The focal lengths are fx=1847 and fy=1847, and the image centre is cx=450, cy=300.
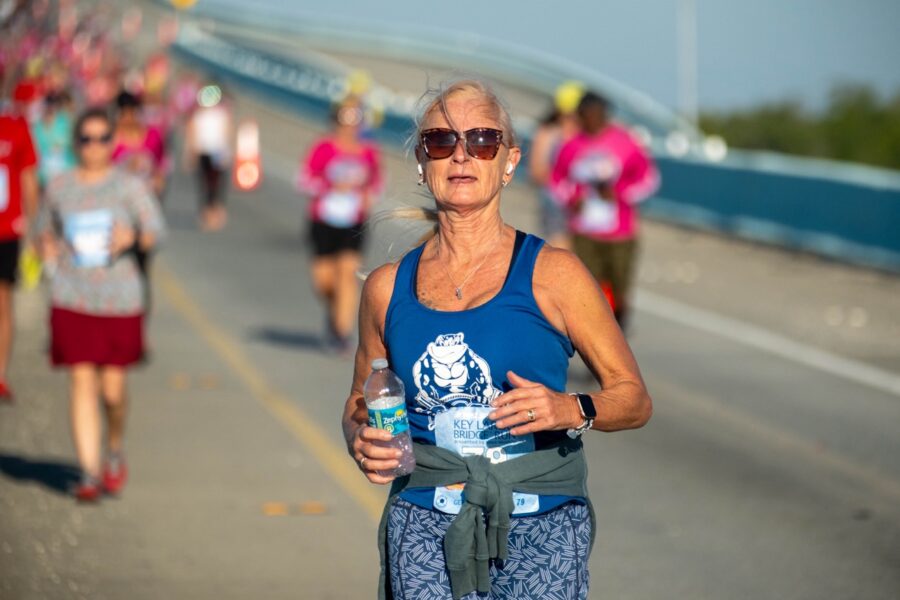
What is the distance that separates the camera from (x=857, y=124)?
60750 millimetres

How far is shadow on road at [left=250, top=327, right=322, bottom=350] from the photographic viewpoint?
15.5 meters

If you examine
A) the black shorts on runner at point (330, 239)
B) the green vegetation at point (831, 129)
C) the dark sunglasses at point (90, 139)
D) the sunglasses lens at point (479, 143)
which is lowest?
the green vegetation at point (831, 129)

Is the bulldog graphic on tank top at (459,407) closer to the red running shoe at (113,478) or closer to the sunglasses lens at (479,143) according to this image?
the sunglasses lens at (479,143)

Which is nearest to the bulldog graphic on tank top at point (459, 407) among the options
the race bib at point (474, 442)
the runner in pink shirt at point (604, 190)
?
the race bib at point (474, 442)

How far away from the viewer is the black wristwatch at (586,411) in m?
4.51

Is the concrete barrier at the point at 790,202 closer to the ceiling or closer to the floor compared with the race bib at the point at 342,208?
closer to the floor

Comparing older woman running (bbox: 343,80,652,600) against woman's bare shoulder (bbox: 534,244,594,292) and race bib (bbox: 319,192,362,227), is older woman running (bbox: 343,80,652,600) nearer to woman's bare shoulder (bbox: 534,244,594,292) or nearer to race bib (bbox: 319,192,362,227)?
woman's bare shoulder (bbox: 534,244,594,292)

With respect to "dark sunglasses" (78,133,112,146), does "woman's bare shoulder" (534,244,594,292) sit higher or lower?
lower

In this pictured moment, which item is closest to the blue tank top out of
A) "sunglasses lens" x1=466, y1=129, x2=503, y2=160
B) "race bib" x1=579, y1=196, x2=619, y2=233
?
"sunglasses lens" x1=466, y1=129, x2=503, y2=160

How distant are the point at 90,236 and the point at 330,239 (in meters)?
5.99

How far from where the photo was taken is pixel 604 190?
46.4 ft

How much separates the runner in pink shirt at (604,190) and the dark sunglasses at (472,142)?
9289mm

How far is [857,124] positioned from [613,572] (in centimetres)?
5447

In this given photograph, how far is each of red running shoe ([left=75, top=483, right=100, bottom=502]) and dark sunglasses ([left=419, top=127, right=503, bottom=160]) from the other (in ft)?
17.0
